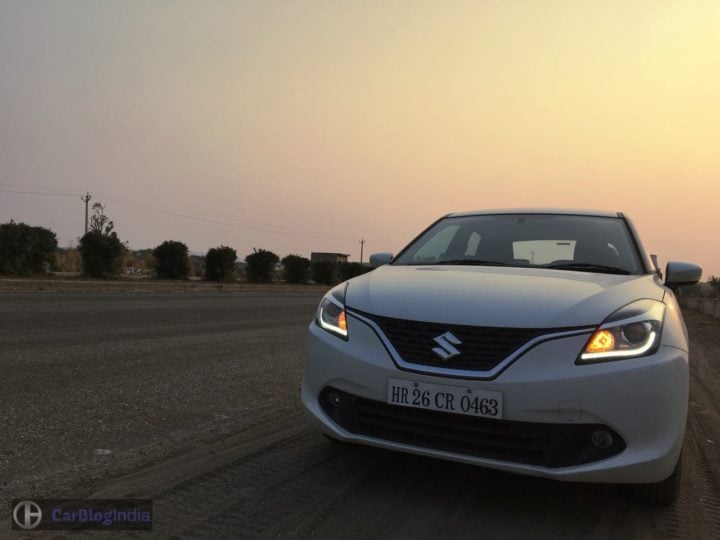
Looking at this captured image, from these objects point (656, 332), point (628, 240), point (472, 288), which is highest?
point (628, 240)

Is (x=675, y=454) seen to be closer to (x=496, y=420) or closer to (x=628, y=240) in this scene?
(x=496, y=420)

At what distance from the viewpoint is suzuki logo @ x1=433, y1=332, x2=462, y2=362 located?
8.74 feet

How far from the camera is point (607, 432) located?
2.52 meters

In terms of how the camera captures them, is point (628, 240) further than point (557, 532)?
Yes

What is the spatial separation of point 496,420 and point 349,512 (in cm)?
86

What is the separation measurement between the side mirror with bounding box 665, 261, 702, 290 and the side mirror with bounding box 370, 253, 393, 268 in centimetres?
210

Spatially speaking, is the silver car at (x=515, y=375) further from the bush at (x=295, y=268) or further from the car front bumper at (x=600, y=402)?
the bush at (x=295, y=268)

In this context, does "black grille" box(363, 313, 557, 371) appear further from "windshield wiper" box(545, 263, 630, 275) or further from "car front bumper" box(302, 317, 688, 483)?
"windshield wiper" box(545, 263, 630, 275)

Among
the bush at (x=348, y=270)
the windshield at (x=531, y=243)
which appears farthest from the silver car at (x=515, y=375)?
the bush at (x=348, y=270)

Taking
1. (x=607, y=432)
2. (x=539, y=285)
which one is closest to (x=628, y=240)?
(x=539, y=285)

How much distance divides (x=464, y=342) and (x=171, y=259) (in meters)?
28.9

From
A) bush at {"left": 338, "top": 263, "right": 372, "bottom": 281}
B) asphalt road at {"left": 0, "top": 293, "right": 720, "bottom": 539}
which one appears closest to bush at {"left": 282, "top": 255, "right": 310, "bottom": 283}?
bush at {"left": 338, "top": 263, "right": 372, "bottom": 281}

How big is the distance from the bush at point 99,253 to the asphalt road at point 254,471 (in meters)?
21.3

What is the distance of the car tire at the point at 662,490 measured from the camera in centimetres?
285
